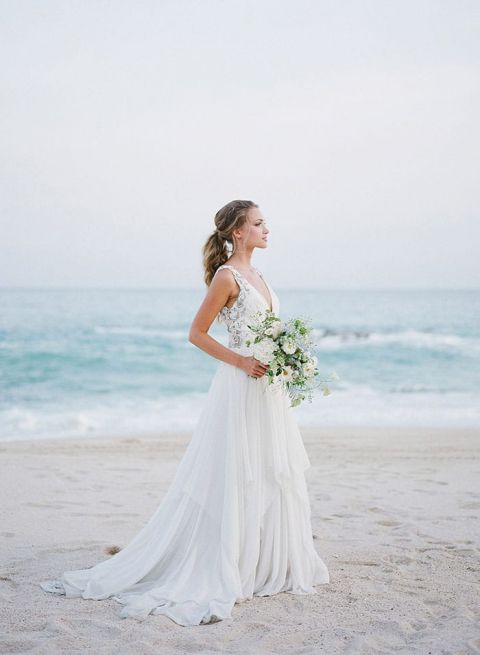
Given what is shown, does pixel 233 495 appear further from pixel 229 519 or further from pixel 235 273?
pixel 235 273

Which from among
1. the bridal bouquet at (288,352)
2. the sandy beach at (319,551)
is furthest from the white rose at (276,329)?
the sandy beach at (319,551)

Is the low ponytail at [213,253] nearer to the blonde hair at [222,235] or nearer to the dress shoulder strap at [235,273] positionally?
the blonde hair at [222,235]

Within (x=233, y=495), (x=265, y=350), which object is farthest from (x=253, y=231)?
(x=233, y=495)

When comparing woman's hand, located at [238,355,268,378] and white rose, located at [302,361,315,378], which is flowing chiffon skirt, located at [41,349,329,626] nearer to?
woman's hand, located at [238,355,268,378]

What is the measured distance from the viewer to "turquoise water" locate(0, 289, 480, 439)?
1403cm

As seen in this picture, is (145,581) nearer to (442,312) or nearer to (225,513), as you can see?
(225,513)

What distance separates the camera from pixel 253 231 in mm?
4164

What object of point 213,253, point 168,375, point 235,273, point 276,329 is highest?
point 168,375

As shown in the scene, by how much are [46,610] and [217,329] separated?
32848 millimetres

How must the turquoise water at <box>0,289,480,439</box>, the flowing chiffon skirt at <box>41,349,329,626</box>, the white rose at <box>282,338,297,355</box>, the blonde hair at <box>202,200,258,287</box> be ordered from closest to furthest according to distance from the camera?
the white rose at <box>282,338,297,355</box> < the flowing chiffon skirt at <box>41,349,329,626</box> < the blonde hair at <box>202,200,258,287</box> < the turquoise water at <box>0,289,480,439</box>

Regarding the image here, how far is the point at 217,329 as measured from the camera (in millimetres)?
36594

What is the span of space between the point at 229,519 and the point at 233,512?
44mm

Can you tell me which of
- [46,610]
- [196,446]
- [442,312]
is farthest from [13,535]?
[442,312]

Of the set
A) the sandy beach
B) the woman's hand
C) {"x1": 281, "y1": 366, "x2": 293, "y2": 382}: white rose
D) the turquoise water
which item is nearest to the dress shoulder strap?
the woman's hand
